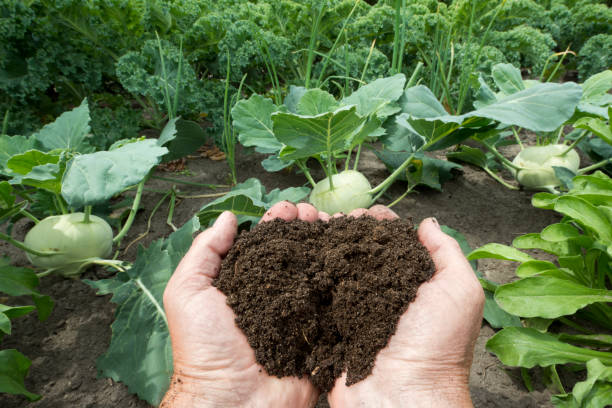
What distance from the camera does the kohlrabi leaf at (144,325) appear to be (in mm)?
1202

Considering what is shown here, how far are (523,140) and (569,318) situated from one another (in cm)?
179

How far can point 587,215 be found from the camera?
1255 mm

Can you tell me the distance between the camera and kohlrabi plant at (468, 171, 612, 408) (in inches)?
45.9

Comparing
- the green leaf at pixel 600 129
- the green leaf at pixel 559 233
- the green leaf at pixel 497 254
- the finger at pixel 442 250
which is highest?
the green leaf at pixel 600 129

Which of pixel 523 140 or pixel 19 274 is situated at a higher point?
pixel 19 274

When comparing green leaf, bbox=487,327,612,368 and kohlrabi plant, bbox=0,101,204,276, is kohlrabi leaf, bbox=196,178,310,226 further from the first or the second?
green leaf, bbox=487,327,612,368

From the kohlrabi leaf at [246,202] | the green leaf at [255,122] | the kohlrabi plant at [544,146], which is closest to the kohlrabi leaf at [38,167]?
the kohlrabi leaf at [246,202]

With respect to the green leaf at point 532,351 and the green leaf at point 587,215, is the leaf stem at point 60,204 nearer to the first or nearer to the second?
the green leaf at point 532,351

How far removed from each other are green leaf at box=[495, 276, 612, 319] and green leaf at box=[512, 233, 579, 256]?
0.21m

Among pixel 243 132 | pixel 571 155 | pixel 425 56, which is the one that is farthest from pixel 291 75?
pixel 571 155

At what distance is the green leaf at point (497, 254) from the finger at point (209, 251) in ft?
2.76

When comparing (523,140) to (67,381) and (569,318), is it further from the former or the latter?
(67,381)

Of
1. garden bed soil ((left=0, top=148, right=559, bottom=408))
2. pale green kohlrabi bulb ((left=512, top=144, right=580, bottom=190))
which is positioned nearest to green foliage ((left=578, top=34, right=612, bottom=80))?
pale green kohlrabi bulb ((left=512, top=144, right=580, bottom=190))

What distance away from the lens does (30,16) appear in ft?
6.79
